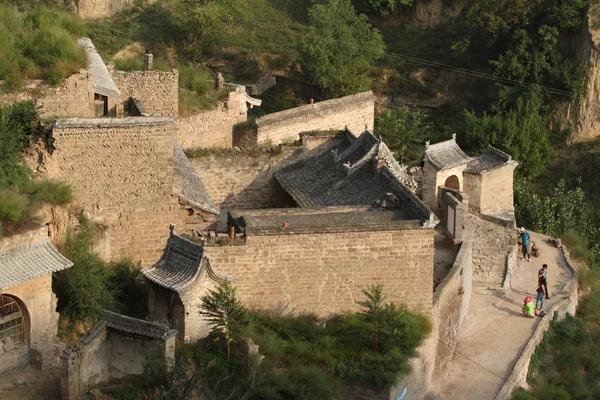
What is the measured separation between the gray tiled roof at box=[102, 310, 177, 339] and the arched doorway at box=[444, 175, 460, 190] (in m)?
17.6

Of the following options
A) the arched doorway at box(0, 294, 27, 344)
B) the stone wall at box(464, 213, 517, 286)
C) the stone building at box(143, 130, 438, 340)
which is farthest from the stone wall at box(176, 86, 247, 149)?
the arched doorway at box(0, 294, 27, 344)

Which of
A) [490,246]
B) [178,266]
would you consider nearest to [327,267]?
[178,266]

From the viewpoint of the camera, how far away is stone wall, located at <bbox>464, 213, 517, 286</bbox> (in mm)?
33688

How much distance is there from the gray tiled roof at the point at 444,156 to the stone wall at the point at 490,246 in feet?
8.17

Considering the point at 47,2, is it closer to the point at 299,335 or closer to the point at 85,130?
the point at 85,130

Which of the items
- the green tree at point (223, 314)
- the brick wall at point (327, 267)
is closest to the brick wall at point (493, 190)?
the brick wall at point (327, 267)

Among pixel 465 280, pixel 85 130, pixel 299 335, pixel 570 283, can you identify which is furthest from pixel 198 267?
pixel 570 283

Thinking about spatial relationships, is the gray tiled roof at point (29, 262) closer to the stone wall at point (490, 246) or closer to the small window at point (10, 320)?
the small window at point (10, 320)

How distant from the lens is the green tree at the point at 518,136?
4591 cm

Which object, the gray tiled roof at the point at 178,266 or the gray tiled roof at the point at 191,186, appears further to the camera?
the gray tiled roof at the point at 191,186

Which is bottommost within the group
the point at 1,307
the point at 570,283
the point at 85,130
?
the point at 570,283

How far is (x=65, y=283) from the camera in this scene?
23.7 metres

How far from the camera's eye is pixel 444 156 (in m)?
37.0

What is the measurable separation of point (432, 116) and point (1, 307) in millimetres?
33307
